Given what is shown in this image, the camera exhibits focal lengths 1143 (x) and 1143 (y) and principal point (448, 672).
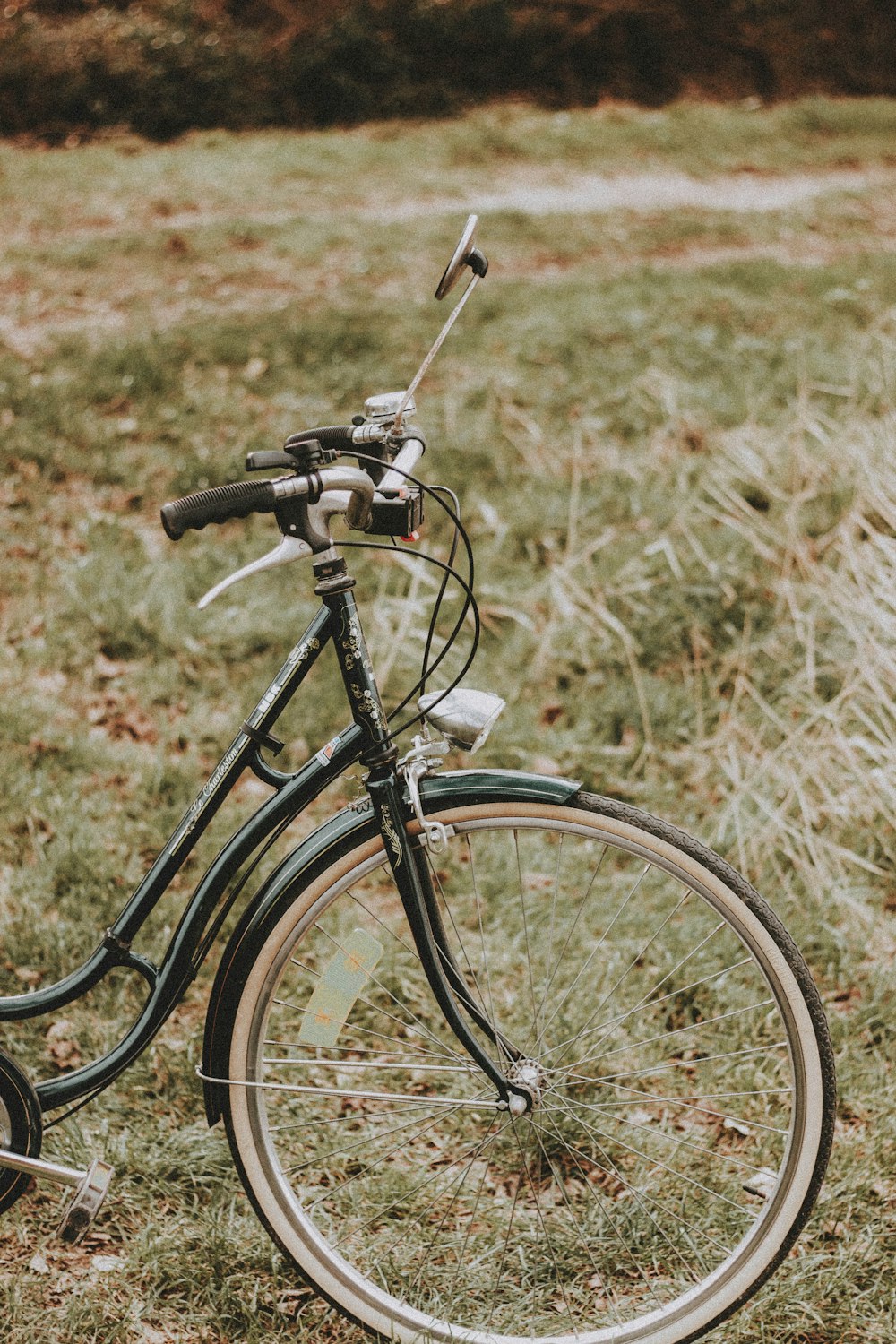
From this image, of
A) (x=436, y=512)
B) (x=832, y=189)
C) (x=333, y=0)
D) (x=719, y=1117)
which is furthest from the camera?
(x=333, y=0)

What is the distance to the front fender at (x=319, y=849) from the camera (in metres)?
1.87

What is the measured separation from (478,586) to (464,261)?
2.66 meters

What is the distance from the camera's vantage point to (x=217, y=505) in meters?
1.68

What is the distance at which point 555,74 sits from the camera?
37.2 feet

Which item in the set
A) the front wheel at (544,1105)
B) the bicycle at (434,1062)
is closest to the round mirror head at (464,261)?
the bicycle at (434,1062)

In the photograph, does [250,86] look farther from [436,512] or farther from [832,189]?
[436,512]

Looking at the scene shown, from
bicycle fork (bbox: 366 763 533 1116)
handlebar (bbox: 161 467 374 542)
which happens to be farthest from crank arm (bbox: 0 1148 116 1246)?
handlebar (bbox: 161 467 374 542)

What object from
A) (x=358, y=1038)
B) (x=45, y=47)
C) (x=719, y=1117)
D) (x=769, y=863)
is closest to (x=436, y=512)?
(x=769, y=863)

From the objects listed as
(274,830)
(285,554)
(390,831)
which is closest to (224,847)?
(274,830)

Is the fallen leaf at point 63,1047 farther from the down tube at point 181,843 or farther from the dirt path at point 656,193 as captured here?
the dirt path at point 656,193

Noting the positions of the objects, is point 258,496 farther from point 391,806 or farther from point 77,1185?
point 77,1185

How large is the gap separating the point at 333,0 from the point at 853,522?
30.7ft

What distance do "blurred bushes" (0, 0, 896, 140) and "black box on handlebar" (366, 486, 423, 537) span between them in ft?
29.9

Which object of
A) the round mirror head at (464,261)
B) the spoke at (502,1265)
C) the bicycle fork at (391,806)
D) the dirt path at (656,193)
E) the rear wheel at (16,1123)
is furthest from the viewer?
the dirt path at (656,193)
